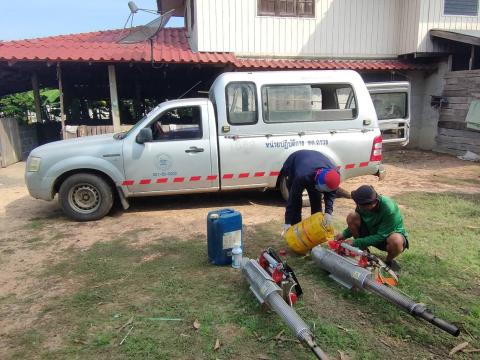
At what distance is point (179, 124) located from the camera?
6.22 meters

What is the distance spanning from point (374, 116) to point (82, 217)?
16.1ft

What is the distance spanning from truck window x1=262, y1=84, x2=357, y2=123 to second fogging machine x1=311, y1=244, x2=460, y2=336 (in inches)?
113

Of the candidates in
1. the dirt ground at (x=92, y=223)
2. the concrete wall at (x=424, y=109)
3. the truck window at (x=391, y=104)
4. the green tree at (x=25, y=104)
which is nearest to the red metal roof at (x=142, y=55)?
the concrete wall at (x=424, y=109)

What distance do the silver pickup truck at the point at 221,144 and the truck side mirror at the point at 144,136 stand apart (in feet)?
0.05

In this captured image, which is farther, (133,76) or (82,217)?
(133,76)

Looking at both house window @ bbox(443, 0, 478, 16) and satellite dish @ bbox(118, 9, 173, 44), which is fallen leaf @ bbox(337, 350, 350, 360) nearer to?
satellite dish @ bbox(118, 9, 173, 44)

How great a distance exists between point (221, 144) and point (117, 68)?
7.40 metres

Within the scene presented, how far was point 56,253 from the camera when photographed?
4824mm

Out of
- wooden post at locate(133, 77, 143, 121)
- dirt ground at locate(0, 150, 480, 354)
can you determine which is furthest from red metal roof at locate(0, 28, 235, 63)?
dirt ground at locate(0, 150, 480, 354)

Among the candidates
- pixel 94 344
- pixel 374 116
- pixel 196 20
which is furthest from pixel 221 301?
pixel 196 20

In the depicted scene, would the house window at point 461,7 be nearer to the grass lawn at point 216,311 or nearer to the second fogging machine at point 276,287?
the grass lawn at point 216,311

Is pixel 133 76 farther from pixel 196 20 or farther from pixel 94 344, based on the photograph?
pixel 94 344

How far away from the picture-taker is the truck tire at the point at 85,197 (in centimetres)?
591

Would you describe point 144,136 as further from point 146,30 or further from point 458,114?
point 458,114
